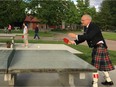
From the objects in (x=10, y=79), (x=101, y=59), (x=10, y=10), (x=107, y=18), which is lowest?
(x=107, y=18)

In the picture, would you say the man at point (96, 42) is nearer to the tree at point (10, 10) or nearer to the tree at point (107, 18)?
the tree at point (10, 10)

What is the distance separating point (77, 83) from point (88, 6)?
9746 centimetres

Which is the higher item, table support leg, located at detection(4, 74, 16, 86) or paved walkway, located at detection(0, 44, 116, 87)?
table support leg, located at detection(4, 74, 16, 86)

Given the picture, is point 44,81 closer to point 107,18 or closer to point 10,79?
point 10,79

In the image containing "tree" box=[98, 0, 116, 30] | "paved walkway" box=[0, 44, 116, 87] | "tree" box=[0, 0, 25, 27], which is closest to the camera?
"paved walkway" box=[0, 44, 116, 87]

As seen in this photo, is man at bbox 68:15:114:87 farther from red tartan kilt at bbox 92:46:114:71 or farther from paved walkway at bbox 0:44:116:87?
paved walkway at bbox 0:44:116:87

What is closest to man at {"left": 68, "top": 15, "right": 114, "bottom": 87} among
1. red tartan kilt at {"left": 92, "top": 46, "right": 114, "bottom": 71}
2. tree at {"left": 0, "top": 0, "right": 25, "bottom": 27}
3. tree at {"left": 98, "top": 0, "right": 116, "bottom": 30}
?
red tartan kilt at {"left": 92, "top": 46, "right": 114, "bottom": 71}

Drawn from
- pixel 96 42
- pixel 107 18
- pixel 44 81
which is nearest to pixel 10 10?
pixel 44 81

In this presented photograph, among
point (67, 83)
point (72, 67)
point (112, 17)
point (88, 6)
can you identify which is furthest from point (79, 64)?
point (88, 6)

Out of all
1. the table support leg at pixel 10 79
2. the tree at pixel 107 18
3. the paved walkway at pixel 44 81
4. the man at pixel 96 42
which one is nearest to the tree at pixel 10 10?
the tree at pixel 107 18

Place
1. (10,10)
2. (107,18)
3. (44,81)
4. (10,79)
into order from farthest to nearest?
(107,18), (10,10), (44,81), (10,79)

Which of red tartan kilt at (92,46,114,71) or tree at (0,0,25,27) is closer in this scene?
red tartan kilt at (92,46,114,71)

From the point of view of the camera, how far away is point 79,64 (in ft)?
21.7

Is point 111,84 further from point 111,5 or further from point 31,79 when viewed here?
point 111,5
